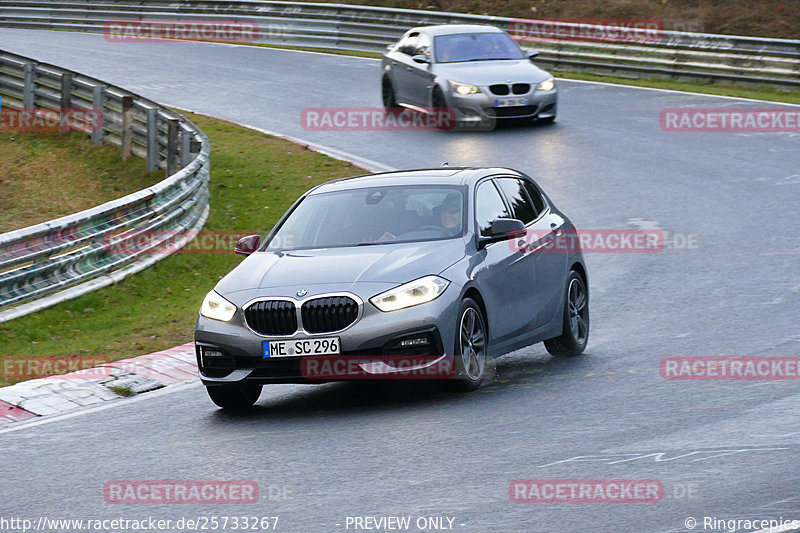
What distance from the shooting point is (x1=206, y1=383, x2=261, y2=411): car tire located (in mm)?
9773

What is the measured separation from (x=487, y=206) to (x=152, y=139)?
1149cm

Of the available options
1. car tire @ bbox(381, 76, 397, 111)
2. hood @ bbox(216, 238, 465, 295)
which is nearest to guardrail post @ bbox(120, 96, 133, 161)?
car tire @ bbox(381, 76, 397, 111)

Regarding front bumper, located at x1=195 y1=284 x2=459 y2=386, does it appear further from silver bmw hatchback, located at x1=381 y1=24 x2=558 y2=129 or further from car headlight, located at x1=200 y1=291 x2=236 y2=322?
silver bmw hatchback, located at x1=381 y1=24 x2=558 y2=129

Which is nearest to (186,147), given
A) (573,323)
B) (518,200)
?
(518,200)

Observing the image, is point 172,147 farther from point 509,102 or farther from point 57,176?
point 509,102

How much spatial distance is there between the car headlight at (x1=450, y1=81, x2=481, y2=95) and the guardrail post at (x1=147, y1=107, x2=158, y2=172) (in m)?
5.50

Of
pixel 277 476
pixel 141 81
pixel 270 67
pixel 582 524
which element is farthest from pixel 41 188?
pixel 582 524

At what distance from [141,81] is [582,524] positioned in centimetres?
2621

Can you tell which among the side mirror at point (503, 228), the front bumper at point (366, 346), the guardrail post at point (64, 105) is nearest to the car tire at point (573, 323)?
the side mirror at point (503, 228)

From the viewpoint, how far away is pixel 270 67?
3281cm

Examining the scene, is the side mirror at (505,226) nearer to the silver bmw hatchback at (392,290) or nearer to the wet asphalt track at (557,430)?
the silver bmw hatchback at (392,290)

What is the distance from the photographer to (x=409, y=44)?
86.5 ft

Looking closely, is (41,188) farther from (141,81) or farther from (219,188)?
(141,81)

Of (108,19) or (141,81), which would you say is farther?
(108,19)
